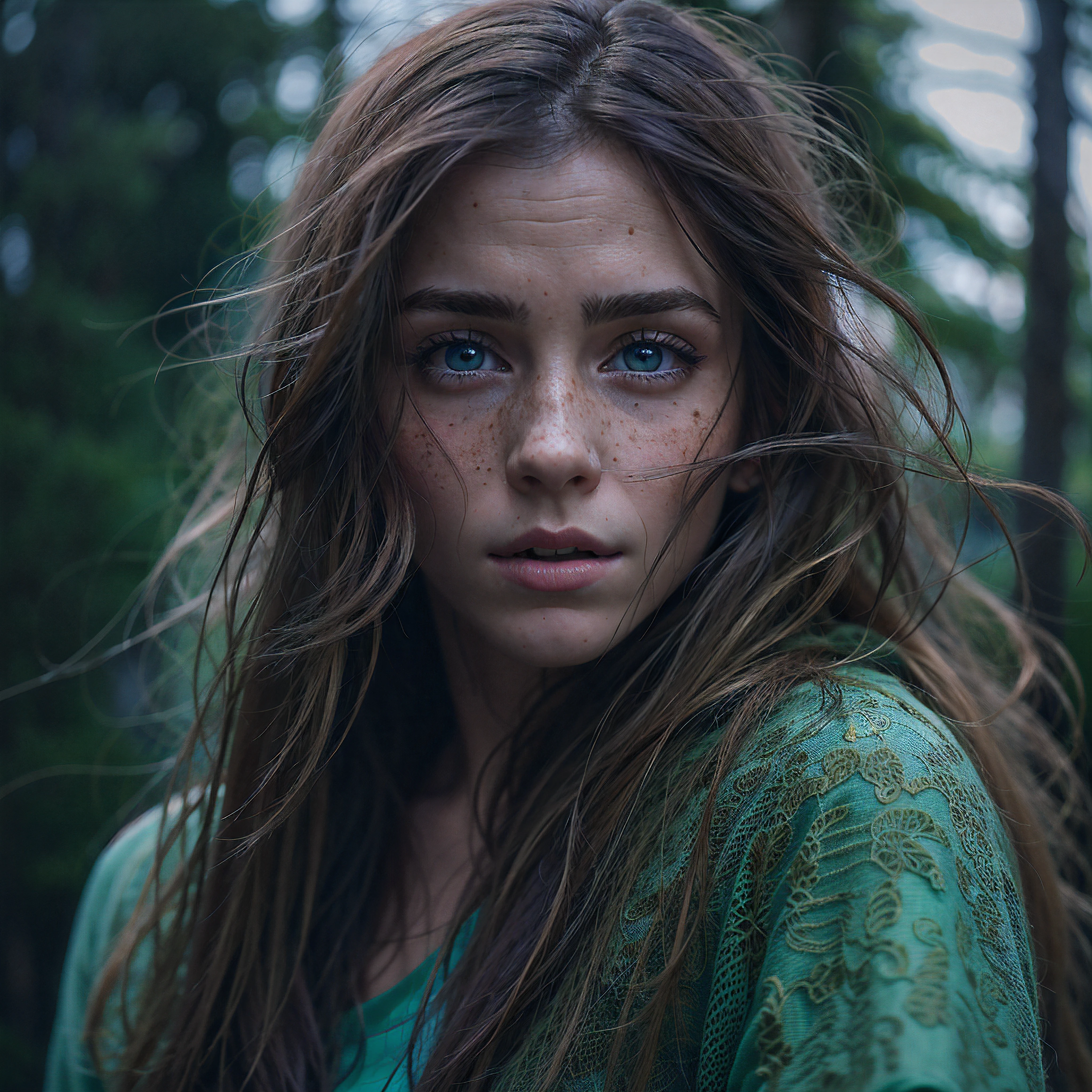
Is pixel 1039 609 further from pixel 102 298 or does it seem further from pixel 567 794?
pixel 102 298

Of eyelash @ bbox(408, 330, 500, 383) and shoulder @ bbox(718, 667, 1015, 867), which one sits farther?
eyelash @ bbox(408, 330, 500, 383)

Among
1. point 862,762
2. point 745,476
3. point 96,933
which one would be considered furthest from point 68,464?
point 862,762

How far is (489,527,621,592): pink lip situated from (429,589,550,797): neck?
25 cm

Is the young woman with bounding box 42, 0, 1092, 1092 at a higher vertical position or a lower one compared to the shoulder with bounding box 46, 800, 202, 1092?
higher

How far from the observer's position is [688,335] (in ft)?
3.73

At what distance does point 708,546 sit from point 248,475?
85 centimetres

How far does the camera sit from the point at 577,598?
1114 mm

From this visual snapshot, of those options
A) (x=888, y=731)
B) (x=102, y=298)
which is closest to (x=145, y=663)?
(x=102, y=298)

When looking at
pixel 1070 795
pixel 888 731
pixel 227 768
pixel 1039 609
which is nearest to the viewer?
pixel 888 731

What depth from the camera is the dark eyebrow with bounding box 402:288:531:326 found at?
3.55ft

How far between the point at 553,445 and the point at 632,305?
22 centimetres

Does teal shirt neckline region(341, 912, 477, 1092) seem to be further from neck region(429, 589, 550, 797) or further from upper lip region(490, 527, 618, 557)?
upper lip region(490, 527, 618, 557)

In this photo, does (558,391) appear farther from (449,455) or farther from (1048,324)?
(1048,324)

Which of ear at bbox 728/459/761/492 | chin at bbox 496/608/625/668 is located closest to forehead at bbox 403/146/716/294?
ear at bbox 728/459/761/492
